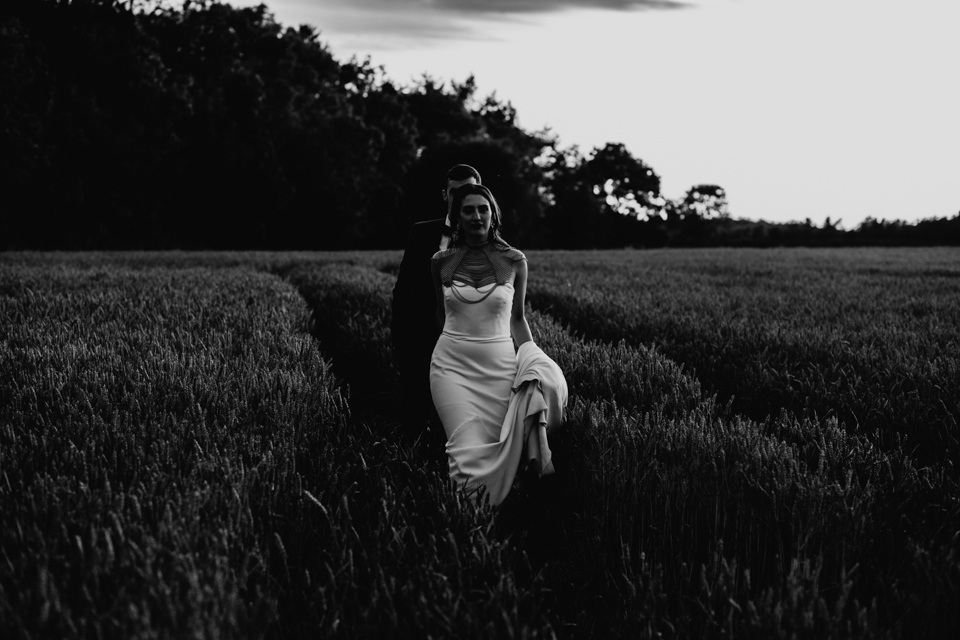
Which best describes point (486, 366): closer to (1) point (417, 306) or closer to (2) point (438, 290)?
(2) point (438, 290)

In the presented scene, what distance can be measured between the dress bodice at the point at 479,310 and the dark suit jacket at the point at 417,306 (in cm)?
72

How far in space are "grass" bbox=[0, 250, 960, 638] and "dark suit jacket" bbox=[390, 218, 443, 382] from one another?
537 millimetres

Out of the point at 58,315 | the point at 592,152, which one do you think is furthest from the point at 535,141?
the point at 58,315

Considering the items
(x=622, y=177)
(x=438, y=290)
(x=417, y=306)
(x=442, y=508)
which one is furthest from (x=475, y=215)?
(x=622, y=177)

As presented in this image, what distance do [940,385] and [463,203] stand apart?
3.28 meters

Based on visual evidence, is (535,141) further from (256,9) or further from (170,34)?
(170,34)

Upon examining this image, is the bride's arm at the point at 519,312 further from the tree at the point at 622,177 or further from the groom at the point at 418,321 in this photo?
the tree at the point at 622,177

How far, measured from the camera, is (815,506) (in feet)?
7.42

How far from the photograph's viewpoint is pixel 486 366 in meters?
3.38

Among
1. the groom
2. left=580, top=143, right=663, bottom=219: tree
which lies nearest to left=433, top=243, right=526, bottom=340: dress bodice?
the groom

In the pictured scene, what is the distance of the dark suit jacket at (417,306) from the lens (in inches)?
165

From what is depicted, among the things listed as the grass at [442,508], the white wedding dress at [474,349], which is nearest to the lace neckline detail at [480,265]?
the white wedding dress at [474,349]

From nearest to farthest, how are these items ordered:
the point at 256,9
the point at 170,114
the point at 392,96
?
the point at 170,114, the point at 256,9, the point at 392,96

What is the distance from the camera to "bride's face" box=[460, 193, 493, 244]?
341 centimetres
